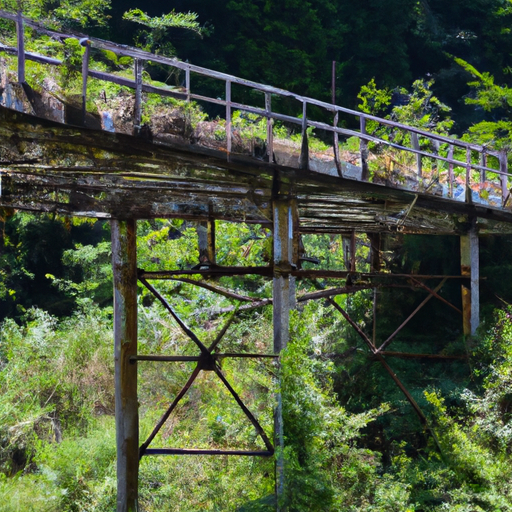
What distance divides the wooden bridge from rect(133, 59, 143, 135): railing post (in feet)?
0.05

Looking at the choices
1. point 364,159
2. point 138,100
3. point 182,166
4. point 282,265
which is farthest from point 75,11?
point 138,100

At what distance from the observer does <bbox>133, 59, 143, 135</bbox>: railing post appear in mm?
9680

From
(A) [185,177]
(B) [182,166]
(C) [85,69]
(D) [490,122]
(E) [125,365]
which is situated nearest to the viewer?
(C) [85,69]

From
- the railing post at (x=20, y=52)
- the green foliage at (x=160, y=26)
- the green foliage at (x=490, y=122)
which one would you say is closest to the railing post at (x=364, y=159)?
the railing post at (x=20, y=52)

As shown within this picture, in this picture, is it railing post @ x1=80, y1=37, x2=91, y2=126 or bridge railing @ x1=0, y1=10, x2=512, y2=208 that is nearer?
railing post @ x1=80, y1=37, x2=91, y2=126

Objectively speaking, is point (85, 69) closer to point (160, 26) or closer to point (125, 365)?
point (125, 365)

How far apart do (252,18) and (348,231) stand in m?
18.4

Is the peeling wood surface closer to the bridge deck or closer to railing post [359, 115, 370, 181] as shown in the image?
the bridge deck

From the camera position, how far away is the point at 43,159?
995cm

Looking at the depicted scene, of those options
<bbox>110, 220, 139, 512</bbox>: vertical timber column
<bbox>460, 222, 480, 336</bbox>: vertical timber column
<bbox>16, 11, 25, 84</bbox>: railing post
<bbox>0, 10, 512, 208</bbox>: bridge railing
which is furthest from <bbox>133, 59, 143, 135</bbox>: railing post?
<bbox>460, 222, 480, 336</bbox>: vertical timber column

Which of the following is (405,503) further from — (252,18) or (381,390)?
(252,18)

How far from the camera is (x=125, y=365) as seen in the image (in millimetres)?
13016

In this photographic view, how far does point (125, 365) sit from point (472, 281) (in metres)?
9.10

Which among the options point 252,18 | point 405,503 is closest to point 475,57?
point 252,18
